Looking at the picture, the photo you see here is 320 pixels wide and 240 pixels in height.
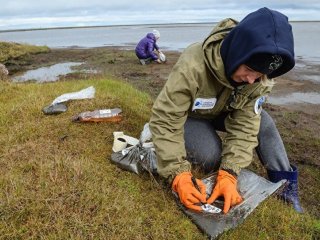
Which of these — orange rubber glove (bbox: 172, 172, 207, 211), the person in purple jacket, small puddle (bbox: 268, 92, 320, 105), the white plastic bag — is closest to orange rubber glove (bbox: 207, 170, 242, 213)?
orange rubber glove (bbox: 172, 172, 207, 211)

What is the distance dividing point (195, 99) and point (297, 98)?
7983 millimetres

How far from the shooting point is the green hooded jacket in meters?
3.52

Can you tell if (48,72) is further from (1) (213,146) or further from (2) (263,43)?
(2) (263,43)

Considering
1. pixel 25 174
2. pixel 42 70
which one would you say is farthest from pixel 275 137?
pixel 42 70

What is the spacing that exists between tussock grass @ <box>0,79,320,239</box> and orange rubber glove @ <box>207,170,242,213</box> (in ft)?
0.67

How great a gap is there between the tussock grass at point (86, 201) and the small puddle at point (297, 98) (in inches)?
267

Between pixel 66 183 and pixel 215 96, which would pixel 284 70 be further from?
pixel 66 183

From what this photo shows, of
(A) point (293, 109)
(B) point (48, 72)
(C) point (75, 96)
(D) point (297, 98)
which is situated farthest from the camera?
(B) point (48, 72)

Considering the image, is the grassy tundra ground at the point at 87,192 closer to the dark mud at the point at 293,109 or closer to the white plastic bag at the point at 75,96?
the dark mud at the point at 293,109

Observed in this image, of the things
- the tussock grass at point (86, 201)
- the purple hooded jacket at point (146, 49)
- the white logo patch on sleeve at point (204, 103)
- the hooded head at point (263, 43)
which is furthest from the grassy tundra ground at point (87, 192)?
the purple hooded jacket at point (146, 49)

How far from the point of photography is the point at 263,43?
291 centimetres

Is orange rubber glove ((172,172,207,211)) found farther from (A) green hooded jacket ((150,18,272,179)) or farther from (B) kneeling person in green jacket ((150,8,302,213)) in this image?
(A) green hooded jacket ((150,18,272,179))

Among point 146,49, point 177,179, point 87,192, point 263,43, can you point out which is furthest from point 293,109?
point 146,49

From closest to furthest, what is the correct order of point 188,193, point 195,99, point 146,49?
1. point 188,193
2. point 195,99
3. point 146,49
